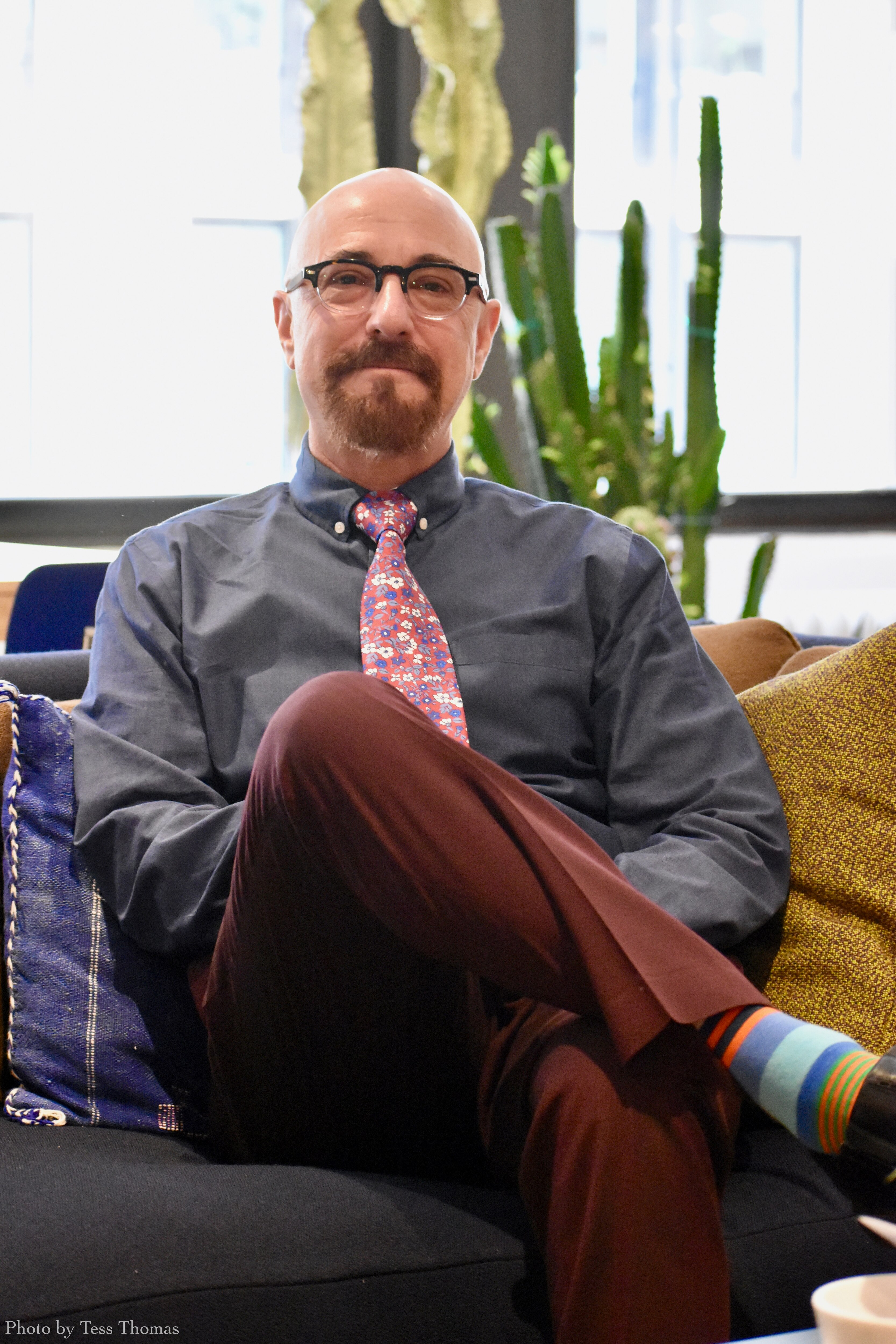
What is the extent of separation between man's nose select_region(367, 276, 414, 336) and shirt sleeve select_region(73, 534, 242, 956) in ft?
1.21

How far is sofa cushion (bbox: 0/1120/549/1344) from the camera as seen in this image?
0.87 meters

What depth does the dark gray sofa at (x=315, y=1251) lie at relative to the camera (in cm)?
87

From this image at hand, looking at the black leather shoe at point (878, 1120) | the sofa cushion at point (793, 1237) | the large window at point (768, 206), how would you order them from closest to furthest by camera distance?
the black leather shoe at point (878, 1120) < the sofa cushion at point (793, 1237) < the large window at point (768, 206)

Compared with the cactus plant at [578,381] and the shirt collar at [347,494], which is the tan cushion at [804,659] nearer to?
the shirt collar at [347,494]

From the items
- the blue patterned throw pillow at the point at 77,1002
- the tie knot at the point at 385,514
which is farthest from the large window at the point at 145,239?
the blue patterned throw pillow at the point at 77,1002

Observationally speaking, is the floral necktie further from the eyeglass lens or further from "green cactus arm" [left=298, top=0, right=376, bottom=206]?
"green cactus arm" [left=298, top=0, right=376, bottom=206]

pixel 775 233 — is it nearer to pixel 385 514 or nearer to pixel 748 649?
pixel 748 649

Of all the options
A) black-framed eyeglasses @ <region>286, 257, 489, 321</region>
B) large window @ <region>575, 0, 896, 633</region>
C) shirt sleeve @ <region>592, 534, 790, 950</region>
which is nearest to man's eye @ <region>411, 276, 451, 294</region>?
black-framed eyeglasses @ <region>286, 257, 489, 321</region>

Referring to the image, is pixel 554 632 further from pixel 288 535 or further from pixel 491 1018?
pixel 491 1018

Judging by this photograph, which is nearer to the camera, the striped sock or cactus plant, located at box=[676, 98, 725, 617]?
the striped sock

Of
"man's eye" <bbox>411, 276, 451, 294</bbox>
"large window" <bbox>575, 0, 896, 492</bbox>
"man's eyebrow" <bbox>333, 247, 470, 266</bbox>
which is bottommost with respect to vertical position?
"man's eye" <bbox>411, 276, 451, 294</bbox>

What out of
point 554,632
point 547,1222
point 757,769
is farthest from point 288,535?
point 547,1222

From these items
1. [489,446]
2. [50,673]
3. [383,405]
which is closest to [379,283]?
[383,405]

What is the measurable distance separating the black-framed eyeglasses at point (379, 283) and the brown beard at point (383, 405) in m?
0.06
